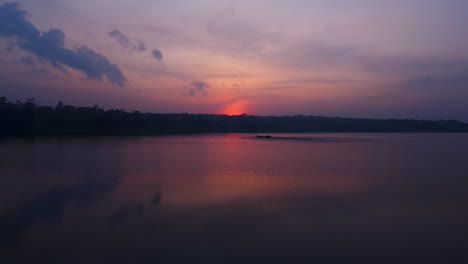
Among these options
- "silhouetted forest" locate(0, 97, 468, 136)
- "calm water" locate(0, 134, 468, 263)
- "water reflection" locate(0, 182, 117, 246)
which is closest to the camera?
"calm water" locate(0, 134, 468, 263)

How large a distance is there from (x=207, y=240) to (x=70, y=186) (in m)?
6.10

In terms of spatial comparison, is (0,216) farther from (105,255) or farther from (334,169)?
(334,169)

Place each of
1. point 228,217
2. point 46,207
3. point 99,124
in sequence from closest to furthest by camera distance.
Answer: point 228,217, point 46,207, point 99,124

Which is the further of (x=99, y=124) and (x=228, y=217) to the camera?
(x=99, y=124)

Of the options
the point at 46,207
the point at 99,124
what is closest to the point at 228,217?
the point at 46,207

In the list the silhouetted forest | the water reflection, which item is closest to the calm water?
the water reflection

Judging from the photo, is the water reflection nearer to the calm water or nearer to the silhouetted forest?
the calm water

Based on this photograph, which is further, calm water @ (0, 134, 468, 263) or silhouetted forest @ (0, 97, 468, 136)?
silhouetted forest @ (0, 97, 468, 136)

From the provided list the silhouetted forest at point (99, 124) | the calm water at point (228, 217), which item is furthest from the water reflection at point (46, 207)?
the silhouetted forest at point (99, 124)

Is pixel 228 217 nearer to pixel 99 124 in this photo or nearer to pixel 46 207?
pixel 46 207

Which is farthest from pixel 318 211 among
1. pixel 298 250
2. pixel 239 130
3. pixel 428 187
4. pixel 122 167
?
pixel 239 130

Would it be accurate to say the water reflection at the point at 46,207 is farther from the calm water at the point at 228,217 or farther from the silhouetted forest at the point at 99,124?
the silhouetted forest at the point at 99,124

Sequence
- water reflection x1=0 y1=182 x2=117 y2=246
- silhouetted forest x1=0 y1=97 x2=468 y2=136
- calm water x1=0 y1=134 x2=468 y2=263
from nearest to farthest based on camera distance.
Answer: calm water x1=0 y1=134 x2=468 y2=263
water reflection x1=0 y1=182 x2=117 y2=246
silhouetted forest x1=0 y1=97 x2=468 y2=136

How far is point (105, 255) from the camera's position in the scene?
207 inches
